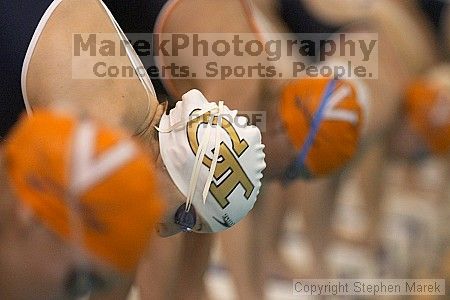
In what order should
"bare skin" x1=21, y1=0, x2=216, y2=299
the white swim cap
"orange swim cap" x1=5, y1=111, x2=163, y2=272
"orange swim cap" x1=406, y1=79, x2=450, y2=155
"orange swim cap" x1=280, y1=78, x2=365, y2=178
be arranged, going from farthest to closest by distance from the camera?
"orange swim cap" x1=406, y1=79, x2=450, y2=155, "orange swim cap" x1=280, y1=78, x2=365, y2=178, the white swim cap, "bare skin" x1=21, y1=0, x2=216, y2=299, "orange swim cap" x1=5, y1=111, x2=163, y2=272

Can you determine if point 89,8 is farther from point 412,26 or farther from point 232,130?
point 412,26

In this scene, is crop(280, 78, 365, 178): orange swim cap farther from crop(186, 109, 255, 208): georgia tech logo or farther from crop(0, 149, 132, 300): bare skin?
crop(0, 149, 132, 300): bare skin

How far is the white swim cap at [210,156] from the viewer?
106 cm

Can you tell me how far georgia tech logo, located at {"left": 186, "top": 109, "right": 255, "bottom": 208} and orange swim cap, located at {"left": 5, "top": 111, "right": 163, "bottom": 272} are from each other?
26 centimetres

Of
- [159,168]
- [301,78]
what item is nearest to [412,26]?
[301,78]

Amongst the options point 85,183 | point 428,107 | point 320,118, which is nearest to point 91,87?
point 85,183

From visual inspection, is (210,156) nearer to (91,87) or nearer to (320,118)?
(91,87)

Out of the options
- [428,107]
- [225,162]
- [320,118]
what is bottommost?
[225,162]

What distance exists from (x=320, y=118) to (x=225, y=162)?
0.40 m

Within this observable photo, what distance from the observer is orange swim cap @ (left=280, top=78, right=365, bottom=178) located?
141cm

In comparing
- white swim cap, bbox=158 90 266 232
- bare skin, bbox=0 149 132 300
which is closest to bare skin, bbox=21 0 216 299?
white swim cap, bbox=158 90 266 232

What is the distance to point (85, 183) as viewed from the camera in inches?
29.5

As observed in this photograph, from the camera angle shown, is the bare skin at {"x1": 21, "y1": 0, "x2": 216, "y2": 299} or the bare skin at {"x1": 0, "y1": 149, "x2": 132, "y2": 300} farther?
the bare skin at {"x1": 21, "y1": 0, "x2": 216, "y2": 299}

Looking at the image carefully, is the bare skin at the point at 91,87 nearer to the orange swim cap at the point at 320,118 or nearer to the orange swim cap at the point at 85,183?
the orange swim cap at the point at 85,183
